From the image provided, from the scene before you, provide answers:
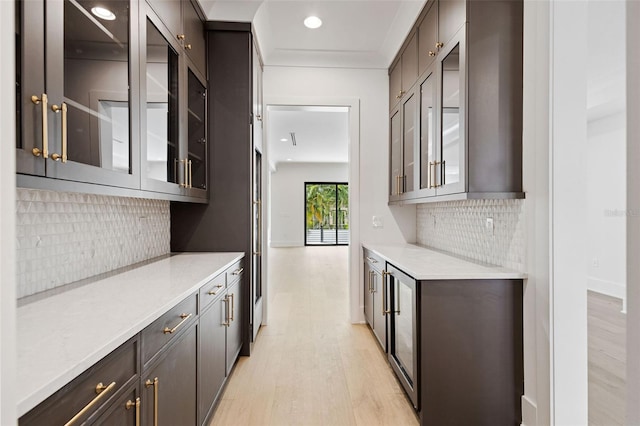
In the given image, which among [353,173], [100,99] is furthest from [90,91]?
[353,173]

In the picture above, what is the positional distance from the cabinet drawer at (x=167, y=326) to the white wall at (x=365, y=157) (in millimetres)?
2280

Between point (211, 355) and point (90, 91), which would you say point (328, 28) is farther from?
point (211, 355)

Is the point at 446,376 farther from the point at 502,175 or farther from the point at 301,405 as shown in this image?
the point at 502,175

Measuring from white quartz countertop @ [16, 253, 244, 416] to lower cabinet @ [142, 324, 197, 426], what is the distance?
0.67 feet

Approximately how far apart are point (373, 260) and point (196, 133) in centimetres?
188

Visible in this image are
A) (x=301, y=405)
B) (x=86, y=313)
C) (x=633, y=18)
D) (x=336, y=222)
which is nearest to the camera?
(x=633, y=18)

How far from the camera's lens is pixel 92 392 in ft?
2.70

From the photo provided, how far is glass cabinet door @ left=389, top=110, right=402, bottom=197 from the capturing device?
3.20 m

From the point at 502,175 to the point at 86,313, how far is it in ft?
6.76

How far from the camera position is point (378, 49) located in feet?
11.2

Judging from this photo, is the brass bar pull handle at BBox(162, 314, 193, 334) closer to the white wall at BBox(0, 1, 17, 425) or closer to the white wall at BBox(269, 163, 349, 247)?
the white wall at BBox(0, 1, 17, 425)

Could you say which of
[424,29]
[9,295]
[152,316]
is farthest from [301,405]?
[424,29]

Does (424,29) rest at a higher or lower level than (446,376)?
higher

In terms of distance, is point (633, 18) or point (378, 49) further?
point (378, 49)
